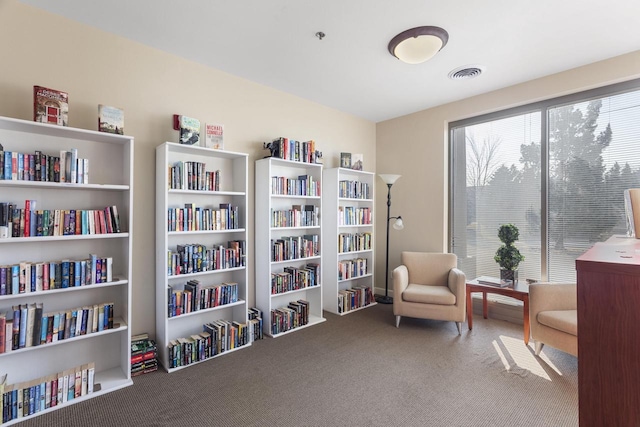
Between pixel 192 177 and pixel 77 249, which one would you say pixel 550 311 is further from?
pixel 77 249

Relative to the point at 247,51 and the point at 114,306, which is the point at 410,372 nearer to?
the point at 114,306

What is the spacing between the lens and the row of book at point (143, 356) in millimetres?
2498

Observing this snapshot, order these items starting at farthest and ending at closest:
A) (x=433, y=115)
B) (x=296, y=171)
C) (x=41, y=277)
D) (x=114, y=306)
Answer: (x=433, y=115)
(x=296, y=171)
(x=114, y=306)
(x=41, y=277)

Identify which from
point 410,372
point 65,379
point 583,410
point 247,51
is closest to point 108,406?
point 65,379

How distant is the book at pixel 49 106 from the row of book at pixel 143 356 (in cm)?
180

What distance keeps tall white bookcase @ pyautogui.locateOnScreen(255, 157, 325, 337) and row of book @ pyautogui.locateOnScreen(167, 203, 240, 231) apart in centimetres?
42

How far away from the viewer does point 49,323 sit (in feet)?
6.88

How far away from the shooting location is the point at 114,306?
2559mm

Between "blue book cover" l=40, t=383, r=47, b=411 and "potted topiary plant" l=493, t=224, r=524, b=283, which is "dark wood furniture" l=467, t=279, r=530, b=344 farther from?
"blue book cover" l=40, t=383, r=47, b=411

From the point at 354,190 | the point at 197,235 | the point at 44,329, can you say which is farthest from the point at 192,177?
the point at 354,190

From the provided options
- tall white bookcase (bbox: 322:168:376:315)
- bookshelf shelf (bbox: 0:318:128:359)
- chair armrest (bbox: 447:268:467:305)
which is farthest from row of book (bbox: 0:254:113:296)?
chair armrest (bbox: 447:268:467:305)

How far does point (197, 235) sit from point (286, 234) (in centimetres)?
115

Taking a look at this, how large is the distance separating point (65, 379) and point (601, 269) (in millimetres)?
3014

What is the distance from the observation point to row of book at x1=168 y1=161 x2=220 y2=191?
8.93 ft
